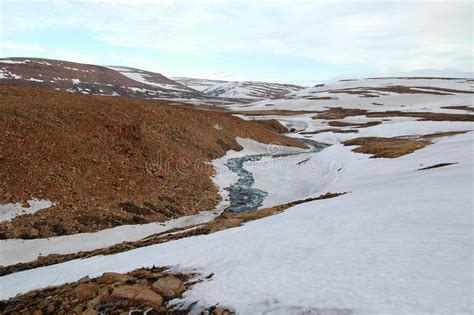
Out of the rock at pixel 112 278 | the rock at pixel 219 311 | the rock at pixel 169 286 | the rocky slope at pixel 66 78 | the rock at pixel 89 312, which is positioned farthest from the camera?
the rocky slope at pixel 66 78

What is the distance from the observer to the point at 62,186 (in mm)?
19906

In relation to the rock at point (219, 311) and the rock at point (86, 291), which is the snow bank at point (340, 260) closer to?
the rock at point (219, 311)

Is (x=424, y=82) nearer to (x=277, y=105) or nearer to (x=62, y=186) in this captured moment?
(x=277, y=105)

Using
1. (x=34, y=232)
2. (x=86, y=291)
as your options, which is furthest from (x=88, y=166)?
(x=86, y=291)

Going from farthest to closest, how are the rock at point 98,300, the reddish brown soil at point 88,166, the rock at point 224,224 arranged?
the reddish brown soil at point 88,166 → the rock at point 224,224 → the rock at point 98,300

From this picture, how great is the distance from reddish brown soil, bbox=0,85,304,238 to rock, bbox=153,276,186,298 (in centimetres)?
1144

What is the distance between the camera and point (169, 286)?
7.78m

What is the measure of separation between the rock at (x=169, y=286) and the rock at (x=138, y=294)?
0.73ft

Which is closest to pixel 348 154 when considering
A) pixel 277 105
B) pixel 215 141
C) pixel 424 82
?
pixel 215 141

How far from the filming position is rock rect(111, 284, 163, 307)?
7208mm

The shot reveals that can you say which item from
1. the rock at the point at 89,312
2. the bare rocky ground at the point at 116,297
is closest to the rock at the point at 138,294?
the bare rocky ground at the point at 116,297

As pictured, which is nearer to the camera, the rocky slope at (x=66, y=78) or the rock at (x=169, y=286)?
the rock at (x=169, y=286)

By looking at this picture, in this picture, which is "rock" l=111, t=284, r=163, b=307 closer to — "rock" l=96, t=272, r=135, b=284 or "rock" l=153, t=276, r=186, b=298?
"rock" l=153, t=276, r=186, b=298

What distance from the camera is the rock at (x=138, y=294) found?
721 centimetres
